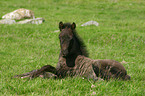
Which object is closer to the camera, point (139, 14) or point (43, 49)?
point (43, 49)

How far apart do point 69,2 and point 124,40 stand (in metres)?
23.8

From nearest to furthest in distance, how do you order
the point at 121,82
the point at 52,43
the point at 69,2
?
the point at 121,82 → the point at 52,43 → the point at 69,2

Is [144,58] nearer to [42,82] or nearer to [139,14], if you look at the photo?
[42,82]

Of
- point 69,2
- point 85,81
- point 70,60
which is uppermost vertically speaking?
point 69,2

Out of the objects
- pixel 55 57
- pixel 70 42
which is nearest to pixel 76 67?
pixel 70 42

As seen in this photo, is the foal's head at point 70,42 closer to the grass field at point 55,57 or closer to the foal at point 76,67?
the foal at point 76,67

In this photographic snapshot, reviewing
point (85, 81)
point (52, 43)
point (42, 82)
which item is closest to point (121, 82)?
point (85, 81)

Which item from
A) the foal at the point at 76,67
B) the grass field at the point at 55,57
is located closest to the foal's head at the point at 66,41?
the foal at the point at 76,67

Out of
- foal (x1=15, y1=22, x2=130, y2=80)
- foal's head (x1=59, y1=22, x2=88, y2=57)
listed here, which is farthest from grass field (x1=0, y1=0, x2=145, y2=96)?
foal's head (x1=59, y1=22, x2=88, y2=57)

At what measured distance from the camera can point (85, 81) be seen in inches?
213

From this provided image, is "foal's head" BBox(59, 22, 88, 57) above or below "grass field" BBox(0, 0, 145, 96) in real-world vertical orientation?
above

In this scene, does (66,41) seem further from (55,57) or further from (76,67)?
(55,57)

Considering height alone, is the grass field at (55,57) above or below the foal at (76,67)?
below

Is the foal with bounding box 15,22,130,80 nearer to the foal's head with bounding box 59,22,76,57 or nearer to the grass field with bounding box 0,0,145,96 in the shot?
the foal's head with bounding box 59,22,76,57
